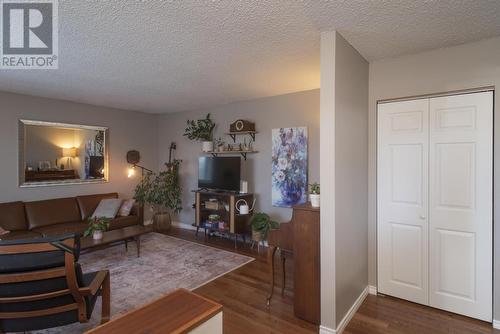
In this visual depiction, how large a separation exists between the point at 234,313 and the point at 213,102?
11.3 feet

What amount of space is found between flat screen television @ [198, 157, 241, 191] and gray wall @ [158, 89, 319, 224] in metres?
0.26

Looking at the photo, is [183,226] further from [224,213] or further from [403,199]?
[403,199]

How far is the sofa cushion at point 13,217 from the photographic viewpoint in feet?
12.1

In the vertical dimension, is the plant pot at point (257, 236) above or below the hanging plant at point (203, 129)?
below

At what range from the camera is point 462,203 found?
237cm

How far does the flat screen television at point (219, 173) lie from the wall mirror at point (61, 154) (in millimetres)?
1911

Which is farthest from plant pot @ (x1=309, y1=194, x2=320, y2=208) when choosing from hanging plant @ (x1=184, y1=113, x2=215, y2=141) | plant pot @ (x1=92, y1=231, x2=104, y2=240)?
hanging plant @ (x1=184, y1=113, x2=215, y2=141)

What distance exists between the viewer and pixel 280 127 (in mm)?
4297

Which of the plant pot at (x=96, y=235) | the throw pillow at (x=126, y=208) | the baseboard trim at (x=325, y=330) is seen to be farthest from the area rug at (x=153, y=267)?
the baseboard trim at (x=325, y=330)

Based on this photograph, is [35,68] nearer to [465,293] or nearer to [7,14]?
[7,14]

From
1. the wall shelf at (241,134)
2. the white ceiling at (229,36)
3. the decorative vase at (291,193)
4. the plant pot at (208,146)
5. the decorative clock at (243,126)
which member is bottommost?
the decorative vase at (291,193)

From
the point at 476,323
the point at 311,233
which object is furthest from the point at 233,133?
the point at 476,323

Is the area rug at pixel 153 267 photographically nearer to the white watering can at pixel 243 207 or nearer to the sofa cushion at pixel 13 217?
the white watering can at pixel 243 207

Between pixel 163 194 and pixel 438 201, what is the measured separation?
452 centimetres
